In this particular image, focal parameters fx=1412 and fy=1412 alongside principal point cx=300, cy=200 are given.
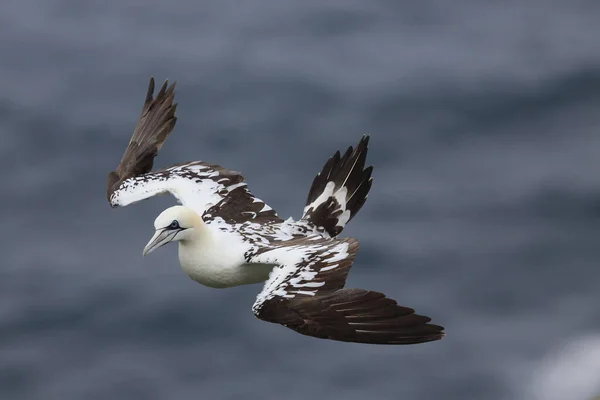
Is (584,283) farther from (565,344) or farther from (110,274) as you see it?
(110,274)


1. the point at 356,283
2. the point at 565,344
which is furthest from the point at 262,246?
the point at 565,344

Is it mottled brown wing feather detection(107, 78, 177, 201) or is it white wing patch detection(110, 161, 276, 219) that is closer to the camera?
white wing patch detection(110, 161, 276, 219)

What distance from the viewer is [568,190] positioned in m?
33.3

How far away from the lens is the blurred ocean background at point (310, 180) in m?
30.1


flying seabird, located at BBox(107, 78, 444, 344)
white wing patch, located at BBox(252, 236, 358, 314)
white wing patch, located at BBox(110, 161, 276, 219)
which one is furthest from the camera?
Result: white wing patch, located at BBox(110, 161, 276, 219)

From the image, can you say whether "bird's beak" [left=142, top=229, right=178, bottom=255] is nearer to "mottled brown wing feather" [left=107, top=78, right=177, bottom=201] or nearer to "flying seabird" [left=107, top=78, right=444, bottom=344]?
"flying seabird" [left=107, top=78, right=444, bottom=344]

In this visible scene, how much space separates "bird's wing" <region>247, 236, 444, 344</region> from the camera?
49.3 feet

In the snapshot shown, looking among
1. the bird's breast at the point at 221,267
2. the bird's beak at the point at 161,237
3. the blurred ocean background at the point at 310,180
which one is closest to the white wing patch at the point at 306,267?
the bird's breast at the point at 221,267

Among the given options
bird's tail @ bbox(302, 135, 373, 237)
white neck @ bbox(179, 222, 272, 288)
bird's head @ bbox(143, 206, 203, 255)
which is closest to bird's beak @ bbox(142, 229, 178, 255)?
bird's head @ bbox(143, 206, 203, 255)

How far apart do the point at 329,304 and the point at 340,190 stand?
3.86 m

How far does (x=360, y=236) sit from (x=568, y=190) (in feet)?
18.9

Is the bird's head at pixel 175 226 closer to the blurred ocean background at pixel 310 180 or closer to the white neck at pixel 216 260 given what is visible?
the white neck at pixel 216 260

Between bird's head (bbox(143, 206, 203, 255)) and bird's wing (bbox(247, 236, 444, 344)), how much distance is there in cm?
104

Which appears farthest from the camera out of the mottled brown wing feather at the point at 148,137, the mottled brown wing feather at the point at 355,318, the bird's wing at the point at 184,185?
the mottled brown wing feather at the point at 148,137
